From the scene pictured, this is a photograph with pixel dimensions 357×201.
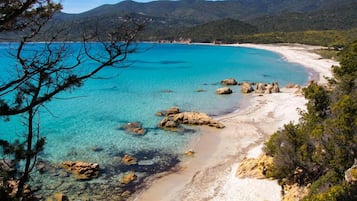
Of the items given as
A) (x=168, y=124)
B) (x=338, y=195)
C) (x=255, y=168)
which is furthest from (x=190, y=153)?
(x=338, y=195)

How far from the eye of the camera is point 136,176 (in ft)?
67.9

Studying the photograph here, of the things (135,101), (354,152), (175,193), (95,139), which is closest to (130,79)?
(135,101)

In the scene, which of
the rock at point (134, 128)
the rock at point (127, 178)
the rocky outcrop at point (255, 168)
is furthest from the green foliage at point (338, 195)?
the rock at point (134, 128)

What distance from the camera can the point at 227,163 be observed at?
885 inches

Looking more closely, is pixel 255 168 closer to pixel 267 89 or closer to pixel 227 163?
pixel 227 163

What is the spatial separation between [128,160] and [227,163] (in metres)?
6.82

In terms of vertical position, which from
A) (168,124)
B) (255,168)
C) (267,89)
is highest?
(267,89)

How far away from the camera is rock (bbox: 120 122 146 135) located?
1177 inches

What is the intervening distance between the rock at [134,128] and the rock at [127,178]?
30.1ft

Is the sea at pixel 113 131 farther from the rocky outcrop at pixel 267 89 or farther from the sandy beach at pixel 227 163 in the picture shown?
the rocky outcrop at pixel 267 89

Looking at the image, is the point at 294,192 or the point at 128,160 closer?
the point at 294,192

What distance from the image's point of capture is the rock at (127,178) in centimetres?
1987

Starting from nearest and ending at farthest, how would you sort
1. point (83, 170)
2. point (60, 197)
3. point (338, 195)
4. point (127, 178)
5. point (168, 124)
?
1. point (338, 195)
2. point (60, 197)
3. point (127, 178)
4. point (83, 170)
5. point (168, 124)

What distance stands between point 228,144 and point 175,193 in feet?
30.0
